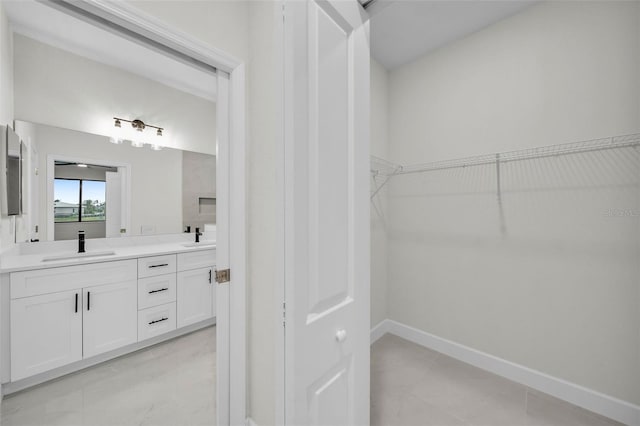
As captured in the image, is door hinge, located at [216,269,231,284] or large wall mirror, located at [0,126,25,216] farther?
large wall mirror, located at [0,126,25,216]

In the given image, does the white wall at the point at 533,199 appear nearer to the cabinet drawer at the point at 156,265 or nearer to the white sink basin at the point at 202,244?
the white sink basin at the point at 202,244

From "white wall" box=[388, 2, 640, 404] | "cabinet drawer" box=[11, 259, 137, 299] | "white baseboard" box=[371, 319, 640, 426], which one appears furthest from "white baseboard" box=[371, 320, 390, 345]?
"cabinet drawer" box=[11, 259, 137, 299]

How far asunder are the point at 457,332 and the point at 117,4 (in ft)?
9.51

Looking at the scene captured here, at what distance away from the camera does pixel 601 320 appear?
5.27ft

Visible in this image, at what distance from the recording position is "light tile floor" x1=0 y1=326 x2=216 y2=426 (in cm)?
154

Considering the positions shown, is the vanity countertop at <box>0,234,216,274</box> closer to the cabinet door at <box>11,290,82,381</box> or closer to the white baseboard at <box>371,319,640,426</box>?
the cabinet door at <box>11,290,82,381</box>

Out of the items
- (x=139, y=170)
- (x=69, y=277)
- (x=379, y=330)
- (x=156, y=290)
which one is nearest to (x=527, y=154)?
(x=379, y=330)

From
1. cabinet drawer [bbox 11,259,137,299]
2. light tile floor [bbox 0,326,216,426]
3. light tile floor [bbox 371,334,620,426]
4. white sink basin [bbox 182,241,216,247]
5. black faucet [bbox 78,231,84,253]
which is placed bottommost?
light tile floor [bbox 371,334,620,426]

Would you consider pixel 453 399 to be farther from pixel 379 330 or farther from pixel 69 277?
pixel 69 277

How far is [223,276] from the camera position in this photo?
1342mm

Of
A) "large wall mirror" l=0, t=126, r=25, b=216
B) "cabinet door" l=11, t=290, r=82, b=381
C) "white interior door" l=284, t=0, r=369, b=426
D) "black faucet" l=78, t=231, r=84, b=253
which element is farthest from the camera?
"black faucet" l=78, t=231, r=84, b=253

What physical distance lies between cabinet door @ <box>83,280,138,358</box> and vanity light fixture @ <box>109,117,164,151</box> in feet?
4.29

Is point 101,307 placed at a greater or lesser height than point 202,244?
lesser

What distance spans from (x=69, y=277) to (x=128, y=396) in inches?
37.0
